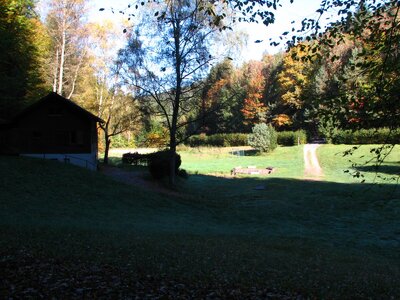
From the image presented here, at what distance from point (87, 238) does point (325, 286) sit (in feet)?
17.7

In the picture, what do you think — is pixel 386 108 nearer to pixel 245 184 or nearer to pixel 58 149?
pixel 245 184

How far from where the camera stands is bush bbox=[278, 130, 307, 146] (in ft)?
A: 195

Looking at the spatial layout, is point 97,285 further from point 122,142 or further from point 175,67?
point 122,142

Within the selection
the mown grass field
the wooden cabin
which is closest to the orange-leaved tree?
the mown grass field

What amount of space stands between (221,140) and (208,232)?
2307 inches

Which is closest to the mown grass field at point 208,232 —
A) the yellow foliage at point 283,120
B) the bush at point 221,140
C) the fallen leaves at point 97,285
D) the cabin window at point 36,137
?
the fallen leaves at point 97,285

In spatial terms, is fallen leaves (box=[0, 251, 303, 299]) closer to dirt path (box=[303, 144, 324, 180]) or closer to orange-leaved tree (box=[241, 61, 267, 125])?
dirt path (box=[303, 144, 324, 180])

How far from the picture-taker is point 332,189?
2573 centimetres

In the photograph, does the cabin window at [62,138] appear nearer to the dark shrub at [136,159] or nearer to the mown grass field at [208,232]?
the mown grass field at [208,232]

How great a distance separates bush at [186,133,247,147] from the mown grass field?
117 feet

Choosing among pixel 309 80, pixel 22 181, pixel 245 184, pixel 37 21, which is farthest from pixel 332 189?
pixel 309 80

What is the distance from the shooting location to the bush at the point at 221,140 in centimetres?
6931

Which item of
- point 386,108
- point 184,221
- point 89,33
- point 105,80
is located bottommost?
point 184,221

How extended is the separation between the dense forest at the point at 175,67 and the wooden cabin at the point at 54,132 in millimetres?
2684
